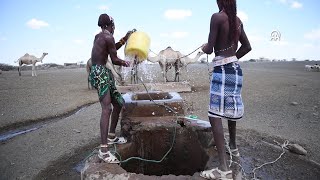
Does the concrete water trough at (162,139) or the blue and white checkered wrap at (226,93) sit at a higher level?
the blue and white checkered wrap at (226,93)

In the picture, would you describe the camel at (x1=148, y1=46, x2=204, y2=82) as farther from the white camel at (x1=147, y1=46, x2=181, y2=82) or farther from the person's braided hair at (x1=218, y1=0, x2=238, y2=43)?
the person's braided hair at (x1=218, y1=0, x2=238, y2=43)

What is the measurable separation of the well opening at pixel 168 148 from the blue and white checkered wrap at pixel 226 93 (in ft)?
4.06

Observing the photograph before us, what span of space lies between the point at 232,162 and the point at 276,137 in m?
3.03

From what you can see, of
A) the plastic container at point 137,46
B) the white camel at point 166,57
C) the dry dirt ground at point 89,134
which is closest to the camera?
the plastic container at point 137,46

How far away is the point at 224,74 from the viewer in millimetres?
3289

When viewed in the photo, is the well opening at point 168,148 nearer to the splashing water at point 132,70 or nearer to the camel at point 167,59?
the splashing water at point 132,70

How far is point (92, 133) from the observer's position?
677cm

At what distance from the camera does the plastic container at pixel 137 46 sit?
427 centimetres

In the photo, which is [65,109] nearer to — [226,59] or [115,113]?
[115,113]

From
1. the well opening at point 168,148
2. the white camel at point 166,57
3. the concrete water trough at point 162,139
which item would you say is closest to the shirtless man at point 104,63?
the concrete water trough at point 162,139

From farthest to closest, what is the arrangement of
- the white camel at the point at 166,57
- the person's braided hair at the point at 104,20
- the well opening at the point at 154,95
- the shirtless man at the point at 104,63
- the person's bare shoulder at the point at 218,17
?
the white camel at the point at 166,57 < the well opening at the point at 154,95 < the person's braided hair at the point at 104,20 < the shirtless man at the point at 104,63 < the person's bare shoulder at the point at 218,17

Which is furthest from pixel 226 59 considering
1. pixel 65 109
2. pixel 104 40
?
pixel 65 109

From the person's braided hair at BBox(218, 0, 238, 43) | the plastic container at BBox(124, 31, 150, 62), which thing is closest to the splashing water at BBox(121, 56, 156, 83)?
the plastic container at BBox(124, 31, 150, 62)

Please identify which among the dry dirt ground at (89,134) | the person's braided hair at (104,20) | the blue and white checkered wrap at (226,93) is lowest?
the dry dirt ground at (89,134)
